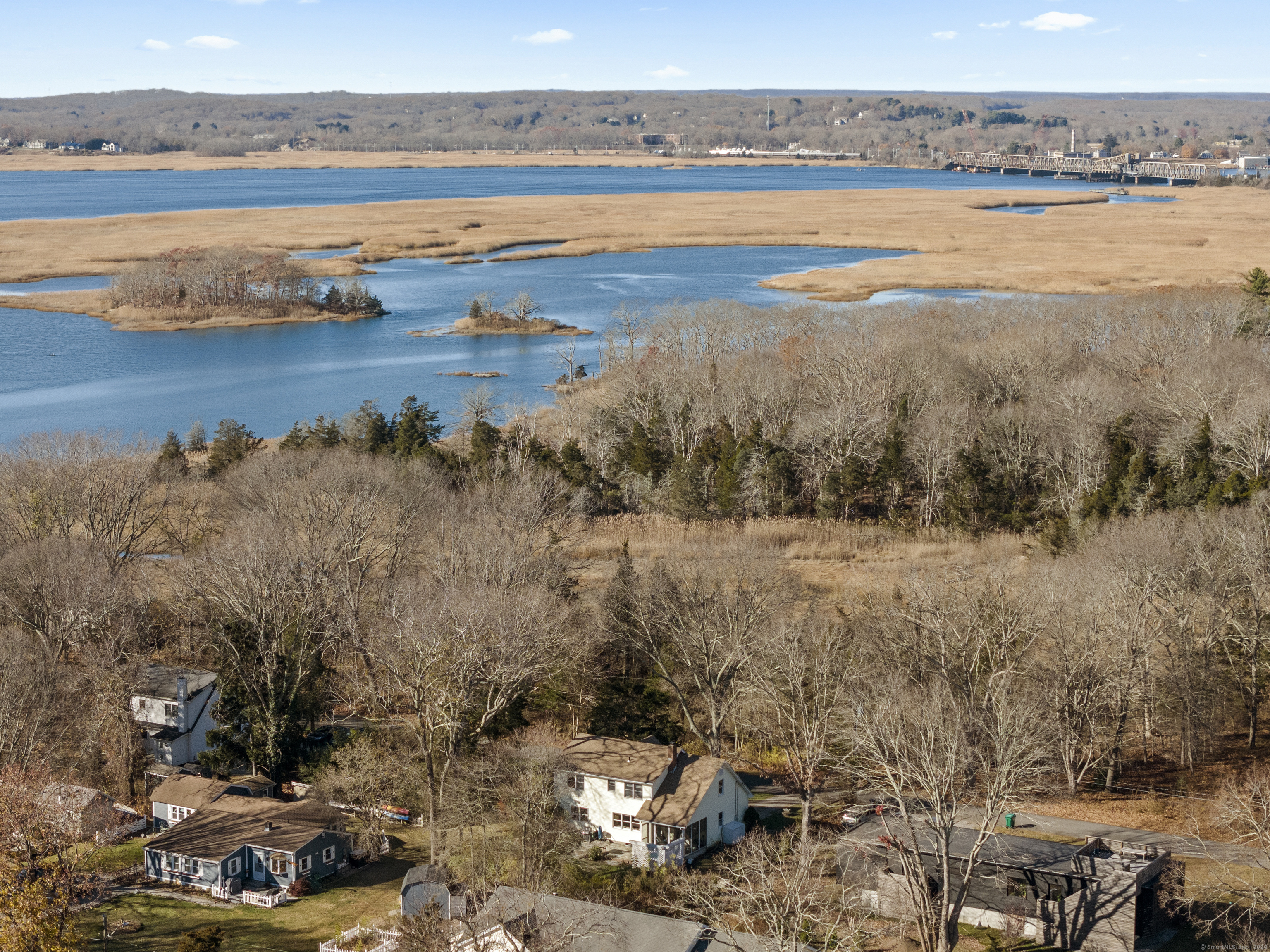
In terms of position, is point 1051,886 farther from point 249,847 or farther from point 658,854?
point 249,847

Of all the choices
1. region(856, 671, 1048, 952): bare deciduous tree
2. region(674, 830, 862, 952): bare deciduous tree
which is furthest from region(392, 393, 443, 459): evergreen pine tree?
region(674, 830, 862, 952): bare deciduous tree

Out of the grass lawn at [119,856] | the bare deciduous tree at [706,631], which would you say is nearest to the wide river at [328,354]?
the bare deciduous tree at [706,631]

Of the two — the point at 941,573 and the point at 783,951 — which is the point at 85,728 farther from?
the point at 941,573

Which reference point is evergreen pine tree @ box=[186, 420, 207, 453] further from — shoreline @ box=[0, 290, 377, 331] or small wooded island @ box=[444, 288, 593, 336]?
shoreline @ box=[0, 290, 377, 331]

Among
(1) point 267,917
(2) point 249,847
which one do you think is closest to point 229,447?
(2) point 249,847

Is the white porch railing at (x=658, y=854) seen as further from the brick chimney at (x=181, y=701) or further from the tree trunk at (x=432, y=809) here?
the brick chimney at (x=181, y=701)
